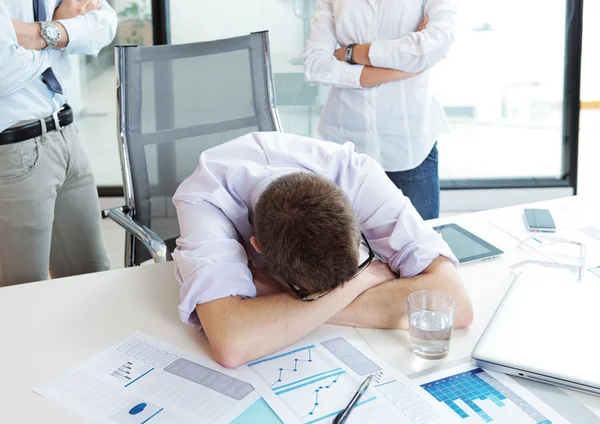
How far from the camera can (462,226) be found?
1.80m

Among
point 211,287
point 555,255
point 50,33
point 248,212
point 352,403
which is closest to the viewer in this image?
point 352,403

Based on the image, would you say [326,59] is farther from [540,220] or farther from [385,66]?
[540,220]

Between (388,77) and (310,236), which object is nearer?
(310,236)

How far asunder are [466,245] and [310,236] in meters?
0.64

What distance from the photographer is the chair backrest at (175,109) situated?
1.98 meters

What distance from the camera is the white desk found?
113 centimetres

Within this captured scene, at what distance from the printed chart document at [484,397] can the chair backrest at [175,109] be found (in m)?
1.18

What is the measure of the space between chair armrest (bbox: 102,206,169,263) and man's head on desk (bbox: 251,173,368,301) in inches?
24.4

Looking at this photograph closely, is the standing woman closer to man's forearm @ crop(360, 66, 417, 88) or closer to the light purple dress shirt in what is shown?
man's forearm @ crop(360, 66, 417, 88)

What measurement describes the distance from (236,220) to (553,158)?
3168 millimetres

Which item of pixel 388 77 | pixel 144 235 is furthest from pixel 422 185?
pixel 144 235

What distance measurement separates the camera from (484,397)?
107 cm

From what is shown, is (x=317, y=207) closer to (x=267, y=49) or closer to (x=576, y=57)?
(x=267, y=49)

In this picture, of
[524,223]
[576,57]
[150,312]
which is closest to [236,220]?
[150,312]
